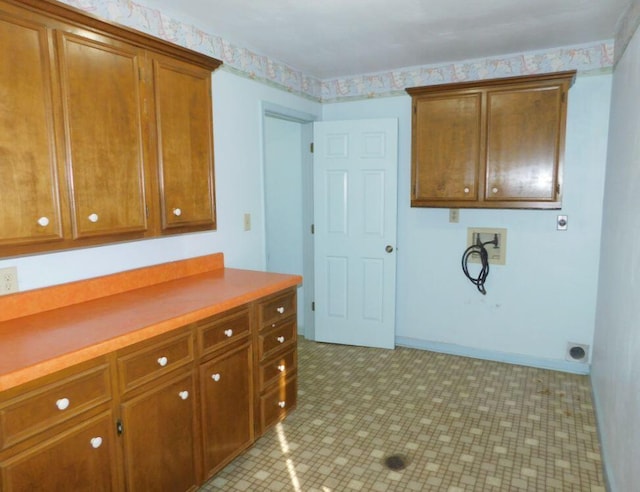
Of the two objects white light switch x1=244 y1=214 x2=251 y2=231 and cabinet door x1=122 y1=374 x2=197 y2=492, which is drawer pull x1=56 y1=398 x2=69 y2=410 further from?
white light switch x1=244 y1=214 x2=251 y2=231

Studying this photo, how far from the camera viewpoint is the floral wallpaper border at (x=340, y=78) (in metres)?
2.42

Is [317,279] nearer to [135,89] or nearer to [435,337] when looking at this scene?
[435,337]

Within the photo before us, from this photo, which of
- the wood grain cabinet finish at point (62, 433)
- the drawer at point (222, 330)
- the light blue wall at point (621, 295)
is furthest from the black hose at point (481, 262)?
the wood grain cabinet finish at point (62, 433)

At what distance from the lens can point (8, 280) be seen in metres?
1.87

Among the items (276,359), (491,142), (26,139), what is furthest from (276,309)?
(491,142)

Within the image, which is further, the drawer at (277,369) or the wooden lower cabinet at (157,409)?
the drawer at (277,369)

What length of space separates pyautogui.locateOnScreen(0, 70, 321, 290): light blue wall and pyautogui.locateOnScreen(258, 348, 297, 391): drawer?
81 centimetres

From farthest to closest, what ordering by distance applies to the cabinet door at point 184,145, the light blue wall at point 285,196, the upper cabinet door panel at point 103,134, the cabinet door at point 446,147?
the light blue wall at point 285,196
the cabinet door at point 446,147
the cabinet door at point 184,145
the upper cabinet door panel at point 103,134

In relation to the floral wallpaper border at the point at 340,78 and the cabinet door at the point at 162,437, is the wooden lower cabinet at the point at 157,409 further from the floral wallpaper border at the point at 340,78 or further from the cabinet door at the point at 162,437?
the floral wallpaper border at the point at 340,78

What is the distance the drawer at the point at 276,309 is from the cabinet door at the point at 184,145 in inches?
22.6

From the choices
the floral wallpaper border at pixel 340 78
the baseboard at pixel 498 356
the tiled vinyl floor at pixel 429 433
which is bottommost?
the tiled vinyl floor at pixel 429 433

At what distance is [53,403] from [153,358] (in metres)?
0.41

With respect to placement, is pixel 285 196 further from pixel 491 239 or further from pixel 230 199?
pixel 491 239

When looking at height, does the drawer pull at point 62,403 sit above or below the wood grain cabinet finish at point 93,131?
below
